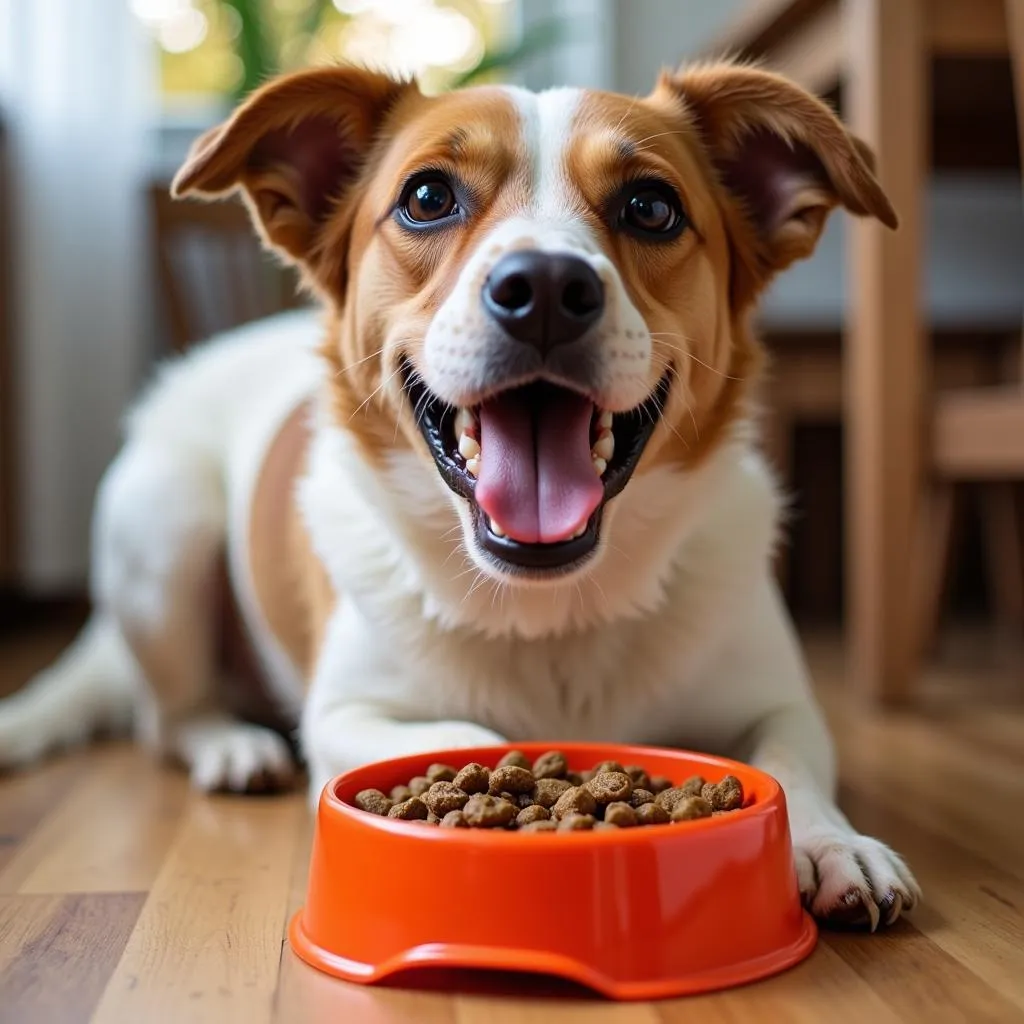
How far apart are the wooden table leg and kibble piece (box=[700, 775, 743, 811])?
1.28 m

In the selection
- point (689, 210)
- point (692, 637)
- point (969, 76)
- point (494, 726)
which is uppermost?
point (969, 76)

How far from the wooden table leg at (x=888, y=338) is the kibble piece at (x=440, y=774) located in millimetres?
1359

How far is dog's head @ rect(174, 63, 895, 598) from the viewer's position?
1.33 metres

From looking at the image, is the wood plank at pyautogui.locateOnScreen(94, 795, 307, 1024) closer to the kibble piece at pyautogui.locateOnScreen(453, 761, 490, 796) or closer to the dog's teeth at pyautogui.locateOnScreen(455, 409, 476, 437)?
the kibble piece at pyautogui.locateOnScreen(453, 761, 490, 796)

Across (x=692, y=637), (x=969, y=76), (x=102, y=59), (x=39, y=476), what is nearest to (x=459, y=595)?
(x=692, y=637)

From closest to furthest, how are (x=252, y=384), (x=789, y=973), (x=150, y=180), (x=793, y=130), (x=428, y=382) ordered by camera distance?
(x=789, y=973), (x=428, y=382), (x=793, y=130), (x=252, y=384), (x=150, y=180)

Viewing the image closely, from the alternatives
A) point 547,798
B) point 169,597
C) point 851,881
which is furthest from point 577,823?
point 169,597

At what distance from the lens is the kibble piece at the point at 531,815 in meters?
1.17

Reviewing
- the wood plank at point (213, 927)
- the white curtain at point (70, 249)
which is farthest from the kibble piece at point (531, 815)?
the white curtain at point (70, 249)

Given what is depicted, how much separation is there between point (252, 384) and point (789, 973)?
1.65 m

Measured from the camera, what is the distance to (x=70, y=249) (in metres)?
3.86

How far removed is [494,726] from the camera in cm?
160

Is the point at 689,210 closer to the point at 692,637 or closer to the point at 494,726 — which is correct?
the point at 692,637

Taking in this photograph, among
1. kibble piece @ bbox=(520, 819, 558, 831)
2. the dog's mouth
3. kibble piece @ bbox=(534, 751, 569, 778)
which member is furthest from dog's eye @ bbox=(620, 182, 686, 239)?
kibble piece @ bbox=(520, 819, 558, 831)
